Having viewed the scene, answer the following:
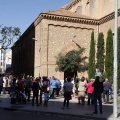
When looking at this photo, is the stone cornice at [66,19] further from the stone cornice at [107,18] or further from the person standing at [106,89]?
the person standing at [106,89]

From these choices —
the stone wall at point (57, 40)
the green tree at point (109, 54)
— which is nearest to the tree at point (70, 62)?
the stone wall at point (57, 40)

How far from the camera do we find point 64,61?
33344 millimetres

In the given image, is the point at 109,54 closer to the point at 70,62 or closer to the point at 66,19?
the point at 70,62

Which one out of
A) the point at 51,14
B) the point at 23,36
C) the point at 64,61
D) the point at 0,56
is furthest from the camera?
the point at 0,56

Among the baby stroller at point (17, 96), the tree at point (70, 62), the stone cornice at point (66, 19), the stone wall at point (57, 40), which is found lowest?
the baby stroller at point (17, 96)

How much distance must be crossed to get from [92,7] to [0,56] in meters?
97.0

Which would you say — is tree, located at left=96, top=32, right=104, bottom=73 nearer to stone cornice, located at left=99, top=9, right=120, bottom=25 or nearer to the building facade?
the building facade

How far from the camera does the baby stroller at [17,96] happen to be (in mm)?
17859

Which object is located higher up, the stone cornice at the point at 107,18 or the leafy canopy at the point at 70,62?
the stone cornice at the point at 107,18

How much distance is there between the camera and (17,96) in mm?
18234

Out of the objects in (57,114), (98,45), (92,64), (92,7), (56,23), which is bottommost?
(57,114)

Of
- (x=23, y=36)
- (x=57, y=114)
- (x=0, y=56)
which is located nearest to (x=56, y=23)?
(x=23, y=36)

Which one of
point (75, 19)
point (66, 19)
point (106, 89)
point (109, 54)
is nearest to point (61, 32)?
point (66, 19)

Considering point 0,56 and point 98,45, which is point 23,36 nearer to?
point 98,45
